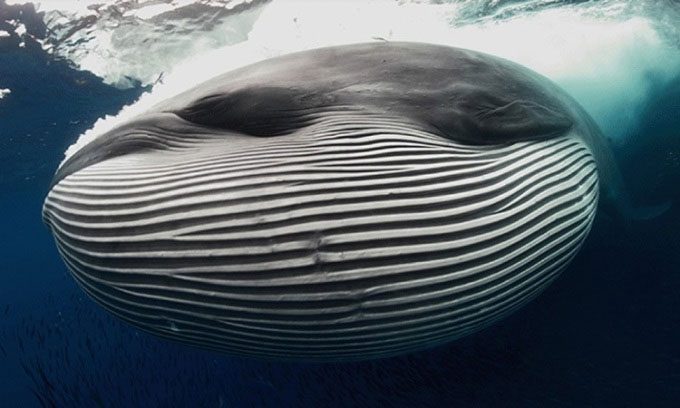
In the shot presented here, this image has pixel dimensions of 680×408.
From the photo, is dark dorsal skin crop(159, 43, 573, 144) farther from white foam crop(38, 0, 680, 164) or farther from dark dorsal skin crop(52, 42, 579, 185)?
white foam crop(38, 0, 680, 164)

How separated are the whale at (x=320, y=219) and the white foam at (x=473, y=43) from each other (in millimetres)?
4648

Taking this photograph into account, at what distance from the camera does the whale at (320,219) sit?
2174 millimetres

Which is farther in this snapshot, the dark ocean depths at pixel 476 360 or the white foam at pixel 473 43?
the white foam at pixel 473 43

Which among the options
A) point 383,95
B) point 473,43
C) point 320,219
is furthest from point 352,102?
point 473,43

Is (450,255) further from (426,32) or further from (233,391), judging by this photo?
(426,32)

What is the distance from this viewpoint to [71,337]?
6.16m

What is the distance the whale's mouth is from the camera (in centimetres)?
216

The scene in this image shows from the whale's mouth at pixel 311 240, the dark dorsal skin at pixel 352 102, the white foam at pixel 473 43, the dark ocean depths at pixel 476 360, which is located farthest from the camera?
the white foam at pixel 473 43

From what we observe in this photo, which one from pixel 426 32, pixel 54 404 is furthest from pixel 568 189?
pixel 426 32

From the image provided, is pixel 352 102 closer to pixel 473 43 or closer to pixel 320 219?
pixel 320 219

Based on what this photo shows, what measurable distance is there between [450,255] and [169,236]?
138cm

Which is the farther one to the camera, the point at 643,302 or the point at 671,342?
the point at 643,302

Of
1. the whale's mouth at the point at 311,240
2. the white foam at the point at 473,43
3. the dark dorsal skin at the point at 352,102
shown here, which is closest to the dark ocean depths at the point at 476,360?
the whale's mouth at the point at 311,240

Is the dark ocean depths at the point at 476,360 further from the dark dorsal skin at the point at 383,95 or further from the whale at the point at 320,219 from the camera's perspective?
the dark dorsal skin at the point at 383,95
